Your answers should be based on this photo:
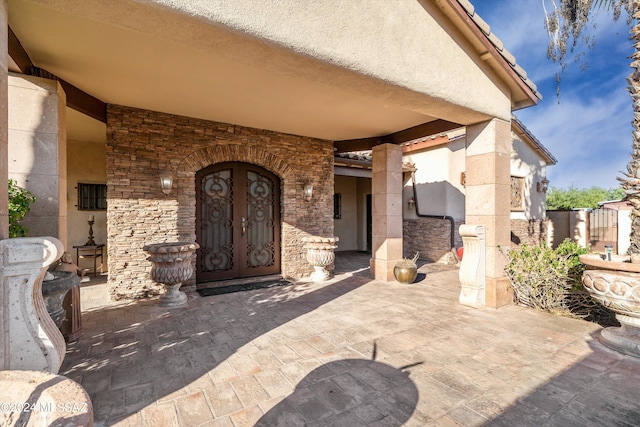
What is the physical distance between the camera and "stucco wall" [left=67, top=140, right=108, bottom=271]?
6.86 metres

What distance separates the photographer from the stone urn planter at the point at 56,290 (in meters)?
2.66

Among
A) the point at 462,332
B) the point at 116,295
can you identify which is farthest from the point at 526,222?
the point at 116,295

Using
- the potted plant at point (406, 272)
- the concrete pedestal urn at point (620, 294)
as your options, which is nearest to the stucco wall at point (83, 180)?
the potted plant at point (406, 272)

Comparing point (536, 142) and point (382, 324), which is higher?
point (536, 142)

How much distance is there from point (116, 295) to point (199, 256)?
1.47 meters

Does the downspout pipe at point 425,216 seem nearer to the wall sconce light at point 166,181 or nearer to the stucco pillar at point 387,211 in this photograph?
the stucco pillar at point 387,211

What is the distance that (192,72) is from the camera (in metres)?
3.64

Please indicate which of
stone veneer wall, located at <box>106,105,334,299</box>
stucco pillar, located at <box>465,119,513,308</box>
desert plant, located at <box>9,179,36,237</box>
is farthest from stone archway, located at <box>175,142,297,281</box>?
stucco pillar, located at <box>465,119,513,308</box>

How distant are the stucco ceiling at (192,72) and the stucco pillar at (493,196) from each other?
1174mm

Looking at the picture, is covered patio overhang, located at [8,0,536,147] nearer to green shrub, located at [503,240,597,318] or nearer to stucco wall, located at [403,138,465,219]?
green shrub, located at [503,240,597,318]

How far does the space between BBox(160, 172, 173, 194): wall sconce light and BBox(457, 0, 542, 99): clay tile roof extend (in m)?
5.06

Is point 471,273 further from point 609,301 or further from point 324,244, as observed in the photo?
point 324,244

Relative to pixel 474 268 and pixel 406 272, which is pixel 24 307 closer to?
pixel 474 268

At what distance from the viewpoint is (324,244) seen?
A: 629cm
